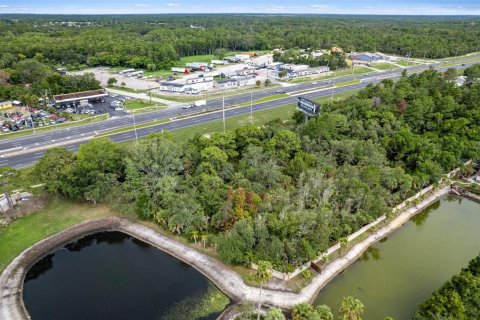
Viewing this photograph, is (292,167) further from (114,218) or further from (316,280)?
(114,218)

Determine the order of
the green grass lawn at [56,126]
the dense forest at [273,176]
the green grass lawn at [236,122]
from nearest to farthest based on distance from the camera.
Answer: the dense forest at [273,176], the green grass lawn at [56,126], the green grass lawn at [236,122]

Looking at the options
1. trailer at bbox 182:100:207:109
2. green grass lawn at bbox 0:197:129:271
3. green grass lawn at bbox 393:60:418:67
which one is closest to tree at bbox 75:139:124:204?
green grass lawn at bbox 0:197:129:271

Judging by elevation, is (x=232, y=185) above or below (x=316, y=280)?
above

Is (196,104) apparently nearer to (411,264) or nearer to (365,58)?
(411,264)

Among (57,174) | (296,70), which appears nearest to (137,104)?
(57,174)

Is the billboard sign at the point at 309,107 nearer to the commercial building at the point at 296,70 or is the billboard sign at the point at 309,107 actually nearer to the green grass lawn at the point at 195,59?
the commercial building at the point at 296,70

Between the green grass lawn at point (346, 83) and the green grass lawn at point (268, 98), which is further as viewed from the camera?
the green grass lawn at point (346, 83)

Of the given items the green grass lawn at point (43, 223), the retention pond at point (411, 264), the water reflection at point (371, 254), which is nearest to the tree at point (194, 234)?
the green grass lawn at point (43, 223)

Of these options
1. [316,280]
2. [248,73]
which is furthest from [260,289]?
[248,73]
